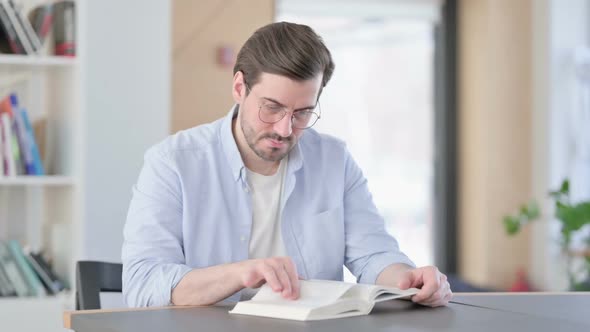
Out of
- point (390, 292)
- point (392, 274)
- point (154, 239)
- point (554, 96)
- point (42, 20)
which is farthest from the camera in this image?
point (554, 96)

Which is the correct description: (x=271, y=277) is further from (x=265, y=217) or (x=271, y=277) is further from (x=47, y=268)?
(x=47, y=268)

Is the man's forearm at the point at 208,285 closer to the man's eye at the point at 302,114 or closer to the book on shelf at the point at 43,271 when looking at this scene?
the man's eye at the point at 302,114

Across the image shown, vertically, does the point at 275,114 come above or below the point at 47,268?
above

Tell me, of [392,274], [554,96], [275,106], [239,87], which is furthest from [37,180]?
[554,96]

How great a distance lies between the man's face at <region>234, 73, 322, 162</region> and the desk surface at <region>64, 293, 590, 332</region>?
39cm

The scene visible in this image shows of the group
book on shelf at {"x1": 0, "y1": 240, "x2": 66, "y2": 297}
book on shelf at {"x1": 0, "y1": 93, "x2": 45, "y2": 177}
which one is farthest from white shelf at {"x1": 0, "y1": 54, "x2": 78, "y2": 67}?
book on shelf at {"x1": 0, "y1": 240, "x2": 66, "y2": 297}

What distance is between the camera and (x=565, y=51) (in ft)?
17.2

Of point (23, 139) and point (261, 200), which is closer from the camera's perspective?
point (261, 200)

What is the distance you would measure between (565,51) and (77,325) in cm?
414

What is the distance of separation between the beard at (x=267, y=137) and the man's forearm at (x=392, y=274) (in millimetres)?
333

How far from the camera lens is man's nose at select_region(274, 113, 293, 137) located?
1.97m

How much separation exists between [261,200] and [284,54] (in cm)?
34

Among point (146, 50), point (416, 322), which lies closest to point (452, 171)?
point (146, 50)

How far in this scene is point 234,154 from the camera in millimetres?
2088
